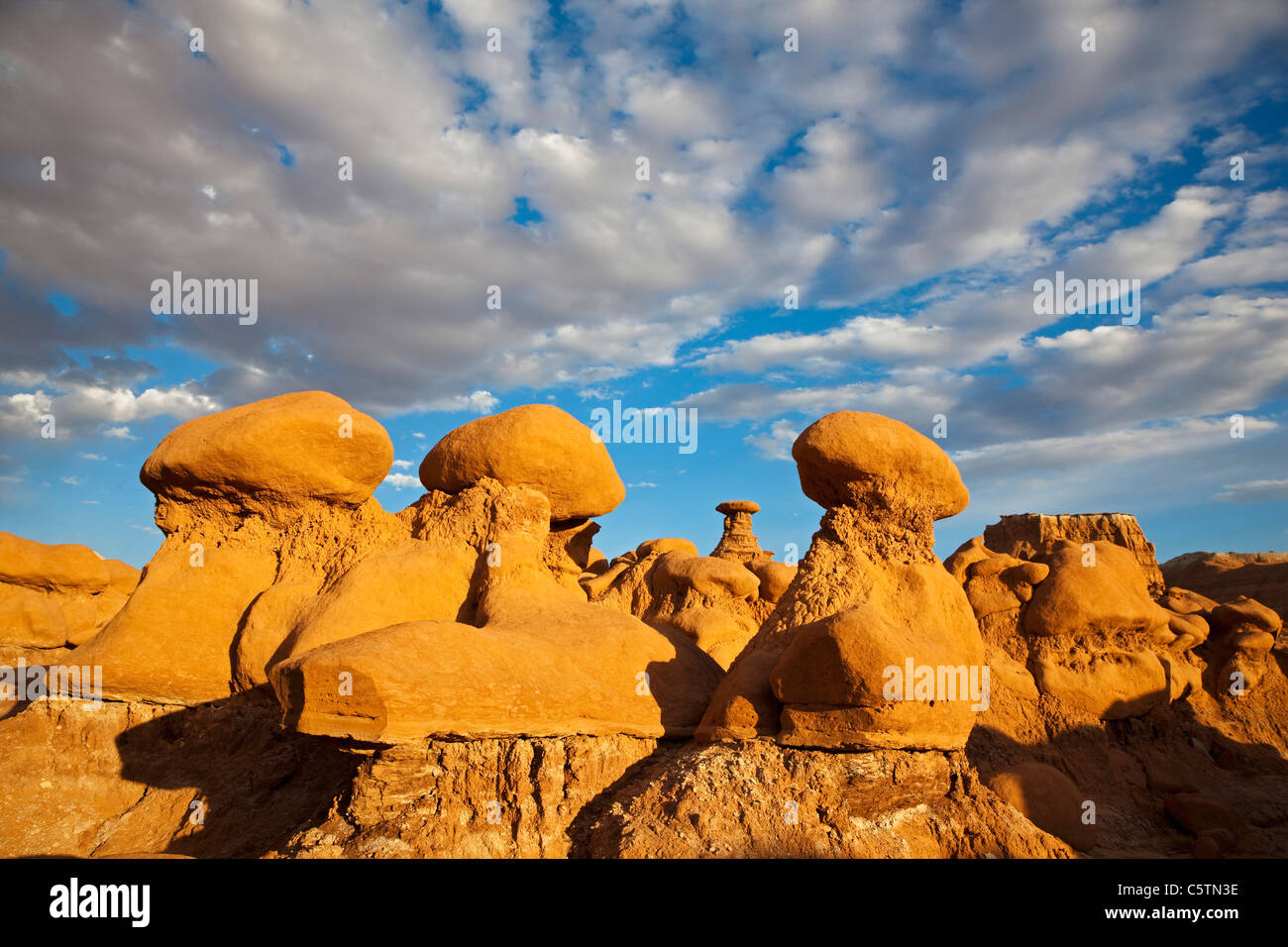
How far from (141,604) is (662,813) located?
13.3 feet

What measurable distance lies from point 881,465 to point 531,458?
8.84 ft

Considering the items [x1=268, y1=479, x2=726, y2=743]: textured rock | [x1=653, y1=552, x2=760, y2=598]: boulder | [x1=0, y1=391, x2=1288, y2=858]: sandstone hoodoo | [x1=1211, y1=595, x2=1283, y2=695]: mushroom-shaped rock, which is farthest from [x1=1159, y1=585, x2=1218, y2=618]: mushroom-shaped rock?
[x1=268, y1=479, x2=726, y2=743]: textured rock

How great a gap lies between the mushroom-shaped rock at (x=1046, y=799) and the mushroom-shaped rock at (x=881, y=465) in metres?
2.00

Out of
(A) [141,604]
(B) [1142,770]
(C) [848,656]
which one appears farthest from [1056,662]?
(A) [141,604]

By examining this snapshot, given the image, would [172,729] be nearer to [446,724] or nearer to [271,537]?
[271,537]

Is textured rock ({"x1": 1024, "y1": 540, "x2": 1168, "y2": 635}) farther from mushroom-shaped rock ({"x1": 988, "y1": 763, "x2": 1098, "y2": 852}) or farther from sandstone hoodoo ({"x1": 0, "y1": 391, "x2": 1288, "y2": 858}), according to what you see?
mushroom-shaped rock ({"x1": 988, "y1": 763, "x2": 1098, "y2": 852})

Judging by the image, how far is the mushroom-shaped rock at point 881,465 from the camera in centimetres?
615

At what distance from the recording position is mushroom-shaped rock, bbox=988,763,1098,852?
5805mm

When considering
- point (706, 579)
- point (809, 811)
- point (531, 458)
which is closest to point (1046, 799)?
point (809, 811)

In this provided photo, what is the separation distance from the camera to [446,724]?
4344 mm

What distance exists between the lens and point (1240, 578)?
2400 cm

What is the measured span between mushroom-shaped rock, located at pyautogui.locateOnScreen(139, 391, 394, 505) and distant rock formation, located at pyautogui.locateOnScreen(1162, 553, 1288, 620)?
2101 cm

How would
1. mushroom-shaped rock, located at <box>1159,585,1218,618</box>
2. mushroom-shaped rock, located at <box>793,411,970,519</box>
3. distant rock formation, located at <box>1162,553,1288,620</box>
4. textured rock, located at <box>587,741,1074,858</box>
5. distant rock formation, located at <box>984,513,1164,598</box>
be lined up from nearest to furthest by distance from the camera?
1. textured rock, located at <box>587,741,1074,858</box>
2. mushroom-shaped rock, located at <box>793,411,970,519</box>
3. mushroom-shaped rock, located at <box>1159,585,1218,618</box>
4. distant rock formation, located at <box>1162,553,1288,620</box>
5. distant rock formation, located at <box>984,513,1164,598</box>

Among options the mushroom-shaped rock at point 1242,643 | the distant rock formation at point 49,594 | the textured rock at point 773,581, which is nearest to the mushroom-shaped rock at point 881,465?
the textured rock at point 773,581
